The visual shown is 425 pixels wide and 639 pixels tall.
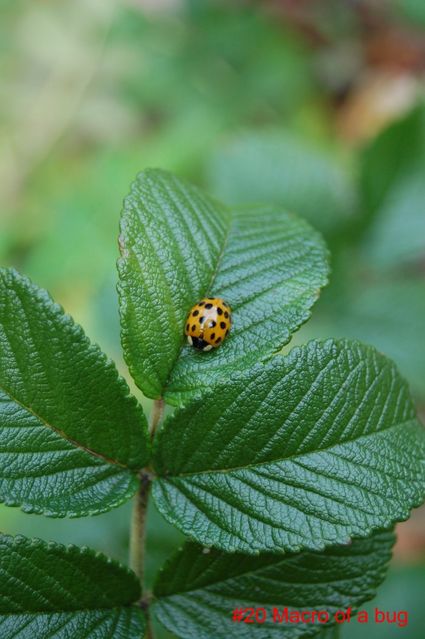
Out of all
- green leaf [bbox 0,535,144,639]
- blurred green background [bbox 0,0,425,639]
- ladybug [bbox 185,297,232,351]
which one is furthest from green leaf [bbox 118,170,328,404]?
blurred green background [bbox 0,0,425,639]

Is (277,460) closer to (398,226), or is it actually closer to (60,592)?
(60,592)

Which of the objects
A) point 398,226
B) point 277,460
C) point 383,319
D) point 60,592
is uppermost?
point 398,226

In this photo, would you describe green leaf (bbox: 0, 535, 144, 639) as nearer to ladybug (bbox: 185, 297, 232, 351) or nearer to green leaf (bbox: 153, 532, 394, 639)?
green leaf (bbox: 153, 532, 394, 639)

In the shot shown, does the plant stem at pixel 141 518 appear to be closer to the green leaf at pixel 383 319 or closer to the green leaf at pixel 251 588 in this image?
the green leaf at pixel 251 588

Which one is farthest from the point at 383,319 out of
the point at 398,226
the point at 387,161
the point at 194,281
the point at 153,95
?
the point at 153,95

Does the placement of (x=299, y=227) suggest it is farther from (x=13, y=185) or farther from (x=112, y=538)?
(x=13, y=185)
